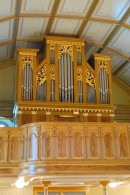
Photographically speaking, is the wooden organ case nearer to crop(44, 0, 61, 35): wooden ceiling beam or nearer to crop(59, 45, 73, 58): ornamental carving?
crop(59, 45, 73, 58): ornamental carving

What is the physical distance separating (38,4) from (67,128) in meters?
4.19

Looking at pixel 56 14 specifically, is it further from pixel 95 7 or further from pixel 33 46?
pixel 33 46

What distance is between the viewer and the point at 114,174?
975cm

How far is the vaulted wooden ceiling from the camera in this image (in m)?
11.2

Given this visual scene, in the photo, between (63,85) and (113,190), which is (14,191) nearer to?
(113,190)

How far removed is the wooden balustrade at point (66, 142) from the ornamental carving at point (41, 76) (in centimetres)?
264

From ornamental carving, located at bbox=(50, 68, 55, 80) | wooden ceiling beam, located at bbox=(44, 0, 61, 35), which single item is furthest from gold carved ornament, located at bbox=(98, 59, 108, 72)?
wooden ceiling beam, located at bbox=(44, 0, 61, 35)

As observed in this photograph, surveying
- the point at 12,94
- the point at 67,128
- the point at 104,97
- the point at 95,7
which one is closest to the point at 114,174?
the point at 67,128

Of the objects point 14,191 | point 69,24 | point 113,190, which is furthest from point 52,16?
point 113,190

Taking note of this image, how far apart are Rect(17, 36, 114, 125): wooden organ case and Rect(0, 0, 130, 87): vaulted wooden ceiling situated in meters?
0.52

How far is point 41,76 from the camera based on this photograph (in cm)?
1259

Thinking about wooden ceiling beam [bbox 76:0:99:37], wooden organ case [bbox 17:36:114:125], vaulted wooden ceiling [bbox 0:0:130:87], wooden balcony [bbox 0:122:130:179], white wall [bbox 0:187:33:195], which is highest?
wooden ceiling beam [bbox 76:0:99:37]

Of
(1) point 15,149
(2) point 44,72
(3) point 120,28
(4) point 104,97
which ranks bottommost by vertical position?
(1) point 15,149

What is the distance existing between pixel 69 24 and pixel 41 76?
2143 mm
